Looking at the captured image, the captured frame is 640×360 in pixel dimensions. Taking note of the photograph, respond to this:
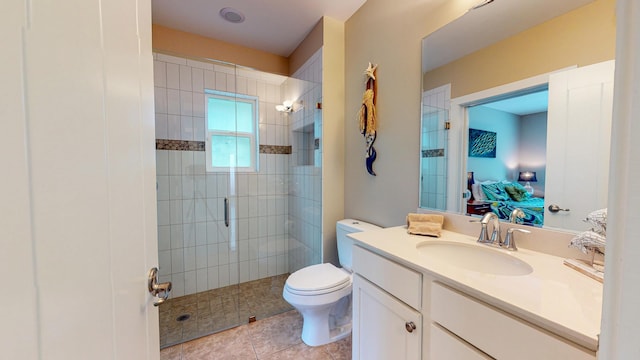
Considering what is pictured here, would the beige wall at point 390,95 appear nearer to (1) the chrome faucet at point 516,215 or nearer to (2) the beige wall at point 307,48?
(2) the beige wall at point 307,48

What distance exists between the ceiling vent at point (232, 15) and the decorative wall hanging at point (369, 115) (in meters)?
1.21

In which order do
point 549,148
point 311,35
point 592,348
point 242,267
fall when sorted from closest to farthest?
1. point 592,348
2. point 549,148
3. point 311,35
4. point 242,267

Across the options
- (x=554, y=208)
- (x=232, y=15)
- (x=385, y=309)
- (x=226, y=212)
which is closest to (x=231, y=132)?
(x=226, y=212)

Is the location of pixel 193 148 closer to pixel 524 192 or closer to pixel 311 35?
pixel 311 35

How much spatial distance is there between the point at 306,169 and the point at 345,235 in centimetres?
87

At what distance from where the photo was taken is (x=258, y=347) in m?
1.63

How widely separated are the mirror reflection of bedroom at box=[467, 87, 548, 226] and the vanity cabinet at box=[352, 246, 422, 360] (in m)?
0.59

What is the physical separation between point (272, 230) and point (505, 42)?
2.46m

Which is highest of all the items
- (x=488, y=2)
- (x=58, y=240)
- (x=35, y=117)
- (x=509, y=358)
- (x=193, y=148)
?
(x=488, y=2)

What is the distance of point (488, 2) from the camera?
1.13 m

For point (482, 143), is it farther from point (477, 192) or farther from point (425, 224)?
point (425, 224)

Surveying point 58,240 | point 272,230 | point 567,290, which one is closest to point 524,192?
point 567,290

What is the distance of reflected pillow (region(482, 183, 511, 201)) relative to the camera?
1.12m

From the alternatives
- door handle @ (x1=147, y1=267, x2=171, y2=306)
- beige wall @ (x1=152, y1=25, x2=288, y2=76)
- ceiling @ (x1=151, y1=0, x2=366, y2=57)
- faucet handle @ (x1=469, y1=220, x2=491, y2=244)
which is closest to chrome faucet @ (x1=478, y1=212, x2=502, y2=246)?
faucet handle @ (x1=469, y1=220, x2=491, y2=244)
